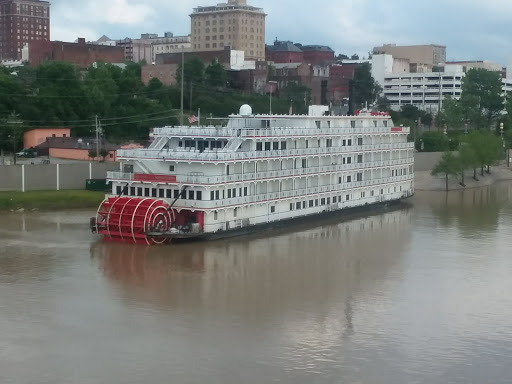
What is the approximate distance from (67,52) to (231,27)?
43.6 meters

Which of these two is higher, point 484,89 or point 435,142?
point 484,89

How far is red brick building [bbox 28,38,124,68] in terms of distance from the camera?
296ft

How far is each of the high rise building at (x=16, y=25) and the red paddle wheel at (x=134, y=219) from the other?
339 feet

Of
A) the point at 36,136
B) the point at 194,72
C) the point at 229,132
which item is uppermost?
the point at 194,72

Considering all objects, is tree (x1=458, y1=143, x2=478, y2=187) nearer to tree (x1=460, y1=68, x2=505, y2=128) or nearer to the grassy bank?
the grassy bank

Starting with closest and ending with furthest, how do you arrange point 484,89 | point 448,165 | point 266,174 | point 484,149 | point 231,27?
point 266,174, point 448,165, point 484,149, point 484,89, point 231,27

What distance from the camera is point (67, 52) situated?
91688 mm

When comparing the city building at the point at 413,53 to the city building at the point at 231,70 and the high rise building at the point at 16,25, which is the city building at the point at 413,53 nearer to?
the city building at the point at 231,70

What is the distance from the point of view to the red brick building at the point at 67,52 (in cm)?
9025

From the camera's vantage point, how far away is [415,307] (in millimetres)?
23000

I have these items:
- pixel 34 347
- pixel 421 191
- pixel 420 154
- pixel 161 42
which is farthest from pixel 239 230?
pixel 161 42

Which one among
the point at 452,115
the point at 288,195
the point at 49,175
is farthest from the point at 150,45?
the point at 288,195

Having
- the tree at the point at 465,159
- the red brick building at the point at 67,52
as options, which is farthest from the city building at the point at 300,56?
the tree at the point at 465,159

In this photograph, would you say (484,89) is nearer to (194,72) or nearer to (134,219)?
(194,72)
